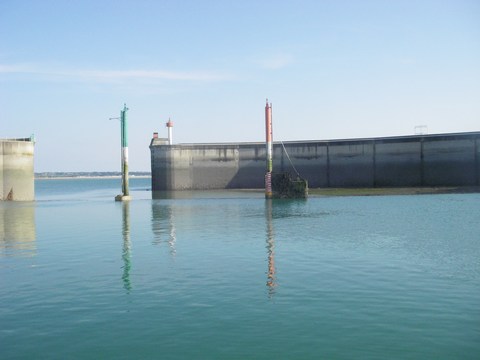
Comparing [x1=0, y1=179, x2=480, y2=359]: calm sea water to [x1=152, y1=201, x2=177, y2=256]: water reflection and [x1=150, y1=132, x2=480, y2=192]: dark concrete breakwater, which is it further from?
[x1=150, y1=132, x2=480, y2=192]: dark concrete breakwater

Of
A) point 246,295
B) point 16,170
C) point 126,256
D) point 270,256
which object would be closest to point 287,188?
point 270,256

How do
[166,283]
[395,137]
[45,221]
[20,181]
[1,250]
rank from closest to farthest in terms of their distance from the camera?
[166,283]
[1,250]
[45,221]
[20,181]
[395,137]

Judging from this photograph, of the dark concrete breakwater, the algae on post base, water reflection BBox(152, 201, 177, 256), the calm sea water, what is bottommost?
the calm sea water

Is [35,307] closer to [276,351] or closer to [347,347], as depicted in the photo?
[276,351]

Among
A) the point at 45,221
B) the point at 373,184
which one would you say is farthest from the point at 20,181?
the point at 373,184

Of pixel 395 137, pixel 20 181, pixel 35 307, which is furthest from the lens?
pixel 395 137

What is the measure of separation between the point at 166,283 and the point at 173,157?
53.9m

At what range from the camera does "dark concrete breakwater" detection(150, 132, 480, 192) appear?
53.8 m

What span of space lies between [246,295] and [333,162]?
169 feet

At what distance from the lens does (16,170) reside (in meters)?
52.7

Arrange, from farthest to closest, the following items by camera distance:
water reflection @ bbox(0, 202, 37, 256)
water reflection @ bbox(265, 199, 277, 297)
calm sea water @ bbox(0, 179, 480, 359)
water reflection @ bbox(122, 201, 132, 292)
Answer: water reflection @ bbox(0, 202, 37, 256) → water reflection @ bbox(122, 201, 132, 292) → water reflection @ bbox(265, 199, 277, 297) → calm sea water @ bbox(0, 179, 480, 359)

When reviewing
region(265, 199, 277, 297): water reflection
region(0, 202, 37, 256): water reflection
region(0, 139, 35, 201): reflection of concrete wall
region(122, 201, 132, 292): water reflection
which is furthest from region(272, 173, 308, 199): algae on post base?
region(0, 139, 35, 201): reflection of concrete wall

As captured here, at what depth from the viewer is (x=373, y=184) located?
58344 millimetres

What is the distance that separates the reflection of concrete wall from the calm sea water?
33.6 meters
